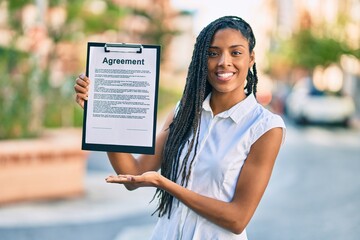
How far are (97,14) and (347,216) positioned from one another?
57.4 ft

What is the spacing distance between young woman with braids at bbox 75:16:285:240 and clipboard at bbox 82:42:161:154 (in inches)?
2.3

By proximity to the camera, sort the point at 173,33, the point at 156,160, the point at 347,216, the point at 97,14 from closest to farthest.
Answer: the point at 156,160, the point at 347,216, the point at 97,14, the point at 173,33

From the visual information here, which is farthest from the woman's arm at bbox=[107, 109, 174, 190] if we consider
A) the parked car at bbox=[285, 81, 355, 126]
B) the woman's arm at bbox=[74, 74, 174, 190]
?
the parked car at bbox=[285, 81, 355, 126]

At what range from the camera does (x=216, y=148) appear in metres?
2.63

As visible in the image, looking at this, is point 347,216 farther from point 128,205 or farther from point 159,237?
point 159,237

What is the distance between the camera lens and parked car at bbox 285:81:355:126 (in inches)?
1102

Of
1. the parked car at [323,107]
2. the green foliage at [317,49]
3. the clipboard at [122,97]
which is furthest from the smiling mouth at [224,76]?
the green foliage at [317,49]

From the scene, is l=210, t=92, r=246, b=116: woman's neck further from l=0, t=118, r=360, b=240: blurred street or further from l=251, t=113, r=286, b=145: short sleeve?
l=0, t=118, r=360, b=240: blurred street

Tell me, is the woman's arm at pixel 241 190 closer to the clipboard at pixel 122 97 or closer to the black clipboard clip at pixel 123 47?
the clipboard at pixel 122 97

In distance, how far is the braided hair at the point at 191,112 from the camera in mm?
2662

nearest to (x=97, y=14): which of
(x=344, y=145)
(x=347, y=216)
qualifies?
(x=344, y=145)

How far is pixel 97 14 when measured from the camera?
2591 centimetres

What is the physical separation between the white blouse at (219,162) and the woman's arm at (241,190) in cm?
3

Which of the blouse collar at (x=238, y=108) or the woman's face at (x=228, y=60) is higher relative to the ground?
the woman's face at (x=228, y=60)
